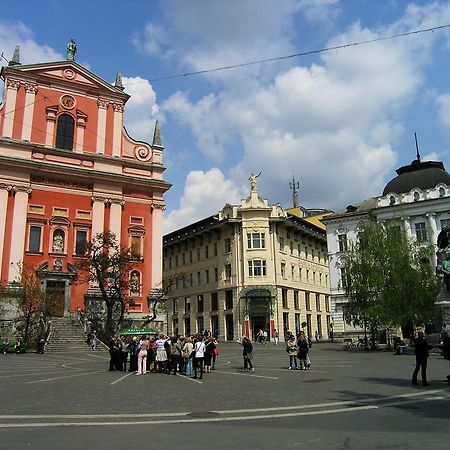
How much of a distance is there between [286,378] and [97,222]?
32.5 m

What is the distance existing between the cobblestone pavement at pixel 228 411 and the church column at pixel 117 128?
3340cm

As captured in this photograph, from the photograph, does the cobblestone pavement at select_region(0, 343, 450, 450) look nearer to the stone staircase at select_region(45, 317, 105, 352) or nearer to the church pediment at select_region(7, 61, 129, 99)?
the stone staircase at select_region(45, 317, 105, 352)

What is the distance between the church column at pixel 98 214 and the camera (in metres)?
46.5

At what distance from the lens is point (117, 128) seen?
50125 mm

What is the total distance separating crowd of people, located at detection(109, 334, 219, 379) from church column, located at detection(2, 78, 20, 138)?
2960 cm

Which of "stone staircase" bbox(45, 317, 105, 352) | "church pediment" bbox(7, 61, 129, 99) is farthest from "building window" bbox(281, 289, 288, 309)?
"church pediment" bbox(7, 61, 129, 99)

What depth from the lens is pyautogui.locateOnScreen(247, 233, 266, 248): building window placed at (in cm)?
5806

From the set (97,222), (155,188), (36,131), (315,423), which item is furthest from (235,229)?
(315,423)

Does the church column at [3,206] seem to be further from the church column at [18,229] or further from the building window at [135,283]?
the building window at [135,283]

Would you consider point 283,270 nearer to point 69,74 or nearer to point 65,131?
point 65,131

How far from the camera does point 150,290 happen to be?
4803cm

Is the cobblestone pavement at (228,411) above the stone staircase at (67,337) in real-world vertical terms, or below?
below

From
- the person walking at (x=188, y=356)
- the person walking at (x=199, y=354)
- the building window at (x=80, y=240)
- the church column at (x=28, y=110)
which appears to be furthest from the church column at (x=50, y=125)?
the person walking at (x=199, y=354)

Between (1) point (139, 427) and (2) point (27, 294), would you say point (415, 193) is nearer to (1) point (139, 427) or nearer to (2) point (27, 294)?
(2) point (27, 294)
